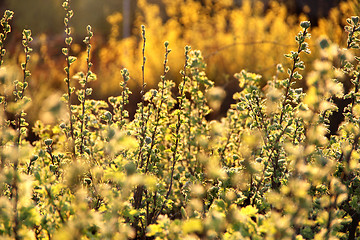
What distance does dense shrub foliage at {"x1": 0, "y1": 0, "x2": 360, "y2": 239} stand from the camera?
1.34 metres

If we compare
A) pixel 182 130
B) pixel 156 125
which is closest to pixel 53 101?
pixel 156 125

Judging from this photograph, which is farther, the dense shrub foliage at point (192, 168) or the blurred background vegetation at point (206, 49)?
the blurred background vegetation at point (206, 49)

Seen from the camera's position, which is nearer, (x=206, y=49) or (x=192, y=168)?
(x=192, y=168)

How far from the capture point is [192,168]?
3.18m

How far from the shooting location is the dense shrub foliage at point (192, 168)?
1340mm

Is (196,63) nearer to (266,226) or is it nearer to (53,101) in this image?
(266,226)

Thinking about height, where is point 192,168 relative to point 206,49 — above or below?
below

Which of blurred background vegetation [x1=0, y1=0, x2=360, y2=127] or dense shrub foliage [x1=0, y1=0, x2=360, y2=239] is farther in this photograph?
blurred background vegetation [x1=0, y1=0, x2=360, y2=127]

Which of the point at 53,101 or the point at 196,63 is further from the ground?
the point at 196,63

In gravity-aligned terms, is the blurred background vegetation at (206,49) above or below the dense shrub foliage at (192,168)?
above

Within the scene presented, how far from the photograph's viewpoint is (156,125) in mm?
2332

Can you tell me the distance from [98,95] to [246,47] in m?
2.57

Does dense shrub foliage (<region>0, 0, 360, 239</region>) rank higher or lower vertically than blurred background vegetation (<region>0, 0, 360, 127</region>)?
lower

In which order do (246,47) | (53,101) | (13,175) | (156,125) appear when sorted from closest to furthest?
(53,101), (13,175), (156,125), (246,47)
